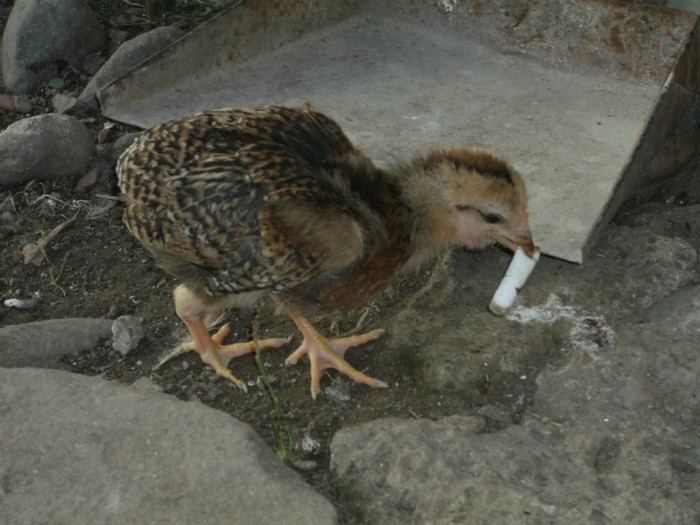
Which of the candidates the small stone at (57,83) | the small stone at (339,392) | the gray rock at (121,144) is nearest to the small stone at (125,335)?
the small stone at (339,392)

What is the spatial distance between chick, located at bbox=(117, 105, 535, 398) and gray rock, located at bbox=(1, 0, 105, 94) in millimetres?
2243

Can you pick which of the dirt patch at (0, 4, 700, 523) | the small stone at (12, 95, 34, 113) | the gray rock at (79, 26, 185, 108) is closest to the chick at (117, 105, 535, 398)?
the dirt patch at (0, 4, 700, 523)

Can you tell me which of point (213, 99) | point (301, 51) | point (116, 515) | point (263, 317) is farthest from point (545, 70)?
point (116, 515)

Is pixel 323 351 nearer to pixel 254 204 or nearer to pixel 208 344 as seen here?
pixel 208 344

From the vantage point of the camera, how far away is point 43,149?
4.27m

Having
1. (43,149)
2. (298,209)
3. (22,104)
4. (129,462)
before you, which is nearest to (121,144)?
(43,149)

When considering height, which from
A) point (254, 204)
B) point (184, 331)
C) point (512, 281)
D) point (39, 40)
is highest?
point (254, 204)

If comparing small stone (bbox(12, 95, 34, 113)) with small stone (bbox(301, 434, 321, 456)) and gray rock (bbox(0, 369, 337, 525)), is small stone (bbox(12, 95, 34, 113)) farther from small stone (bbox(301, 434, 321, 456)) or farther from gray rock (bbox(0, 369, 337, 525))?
small stone (bbox(301, 434, 321, 456))

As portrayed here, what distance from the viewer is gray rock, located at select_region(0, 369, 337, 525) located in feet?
8.25

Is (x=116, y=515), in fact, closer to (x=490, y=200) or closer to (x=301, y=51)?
(x=490, y=200)

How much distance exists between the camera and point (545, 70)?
4.53 metres

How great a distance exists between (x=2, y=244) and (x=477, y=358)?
7.72 feet

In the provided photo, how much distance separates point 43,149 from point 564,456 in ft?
9.67

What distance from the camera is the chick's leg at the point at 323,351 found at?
3.22m
